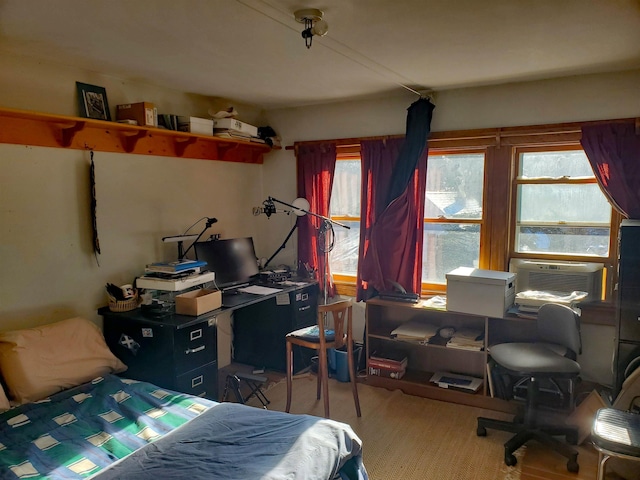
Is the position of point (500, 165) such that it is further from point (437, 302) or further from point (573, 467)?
point (573, 467)

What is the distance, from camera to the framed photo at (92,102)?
2.86 metres

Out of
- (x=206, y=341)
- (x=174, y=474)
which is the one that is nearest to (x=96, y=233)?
(x=206, y=341)

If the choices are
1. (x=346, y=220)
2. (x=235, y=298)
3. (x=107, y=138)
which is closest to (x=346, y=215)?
(x=346, y=220)

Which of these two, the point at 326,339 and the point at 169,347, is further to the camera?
the point at 326,339

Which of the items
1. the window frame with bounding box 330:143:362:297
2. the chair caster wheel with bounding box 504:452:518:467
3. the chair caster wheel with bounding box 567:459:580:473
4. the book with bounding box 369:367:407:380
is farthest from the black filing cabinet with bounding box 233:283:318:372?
the chair caster wheel with bounding box 567:459:580:473

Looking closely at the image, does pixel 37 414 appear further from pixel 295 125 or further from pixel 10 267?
pixel 295 125

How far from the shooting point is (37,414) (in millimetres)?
2141

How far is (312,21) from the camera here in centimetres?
199

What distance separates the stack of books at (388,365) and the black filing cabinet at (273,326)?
605 millimetres

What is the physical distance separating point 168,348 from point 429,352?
2.07 meters

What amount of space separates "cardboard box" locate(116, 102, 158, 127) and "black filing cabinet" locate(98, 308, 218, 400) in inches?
48.6

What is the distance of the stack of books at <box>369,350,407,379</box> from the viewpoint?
358cm

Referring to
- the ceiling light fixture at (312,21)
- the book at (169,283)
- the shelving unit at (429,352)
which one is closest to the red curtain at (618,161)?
the shelving unit at (429,352)

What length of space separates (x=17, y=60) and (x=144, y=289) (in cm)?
153
